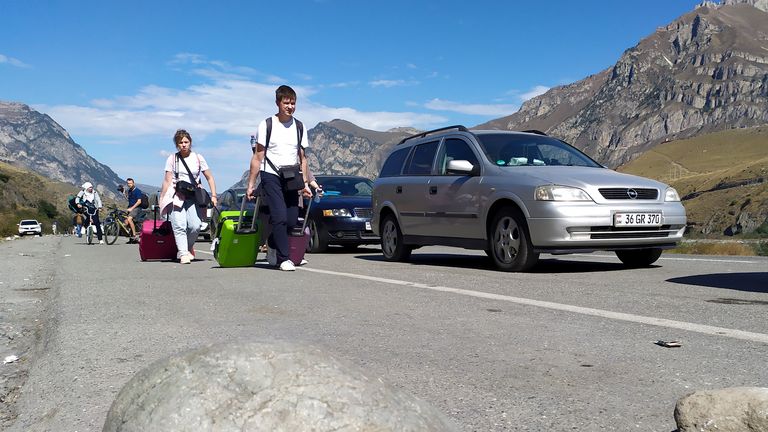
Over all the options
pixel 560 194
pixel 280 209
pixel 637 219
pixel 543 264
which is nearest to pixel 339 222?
pixel 280 209

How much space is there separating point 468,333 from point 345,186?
427 inches

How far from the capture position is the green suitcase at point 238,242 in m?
9.48

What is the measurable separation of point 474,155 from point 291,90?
2.41 m

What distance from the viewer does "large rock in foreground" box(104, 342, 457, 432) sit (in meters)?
1.71

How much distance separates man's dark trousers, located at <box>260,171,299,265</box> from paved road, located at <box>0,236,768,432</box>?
86 cm

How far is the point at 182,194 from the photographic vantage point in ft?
34.6

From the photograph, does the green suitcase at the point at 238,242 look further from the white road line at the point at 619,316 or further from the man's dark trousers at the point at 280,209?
the white road line at the point at 619,316

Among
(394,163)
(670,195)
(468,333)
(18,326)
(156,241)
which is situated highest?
(394,163)

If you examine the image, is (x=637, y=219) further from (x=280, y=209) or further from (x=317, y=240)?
(x=317, y=240)

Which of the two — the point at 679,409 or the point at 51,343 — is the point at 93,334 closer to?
the point at 51,343

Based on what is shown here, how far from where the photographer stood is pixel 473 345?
4.02 metres

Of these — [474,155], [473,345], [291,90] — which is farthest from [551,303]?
[291,90]

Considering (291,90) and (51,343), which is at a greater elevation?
(291,90)

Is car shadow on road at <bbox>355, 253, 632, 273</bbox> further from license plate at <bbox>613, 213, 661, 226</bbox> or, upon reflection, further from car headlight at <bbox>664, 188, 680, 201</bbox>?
car headlight at <bbox>664, 188, 680, 201</bbox>
